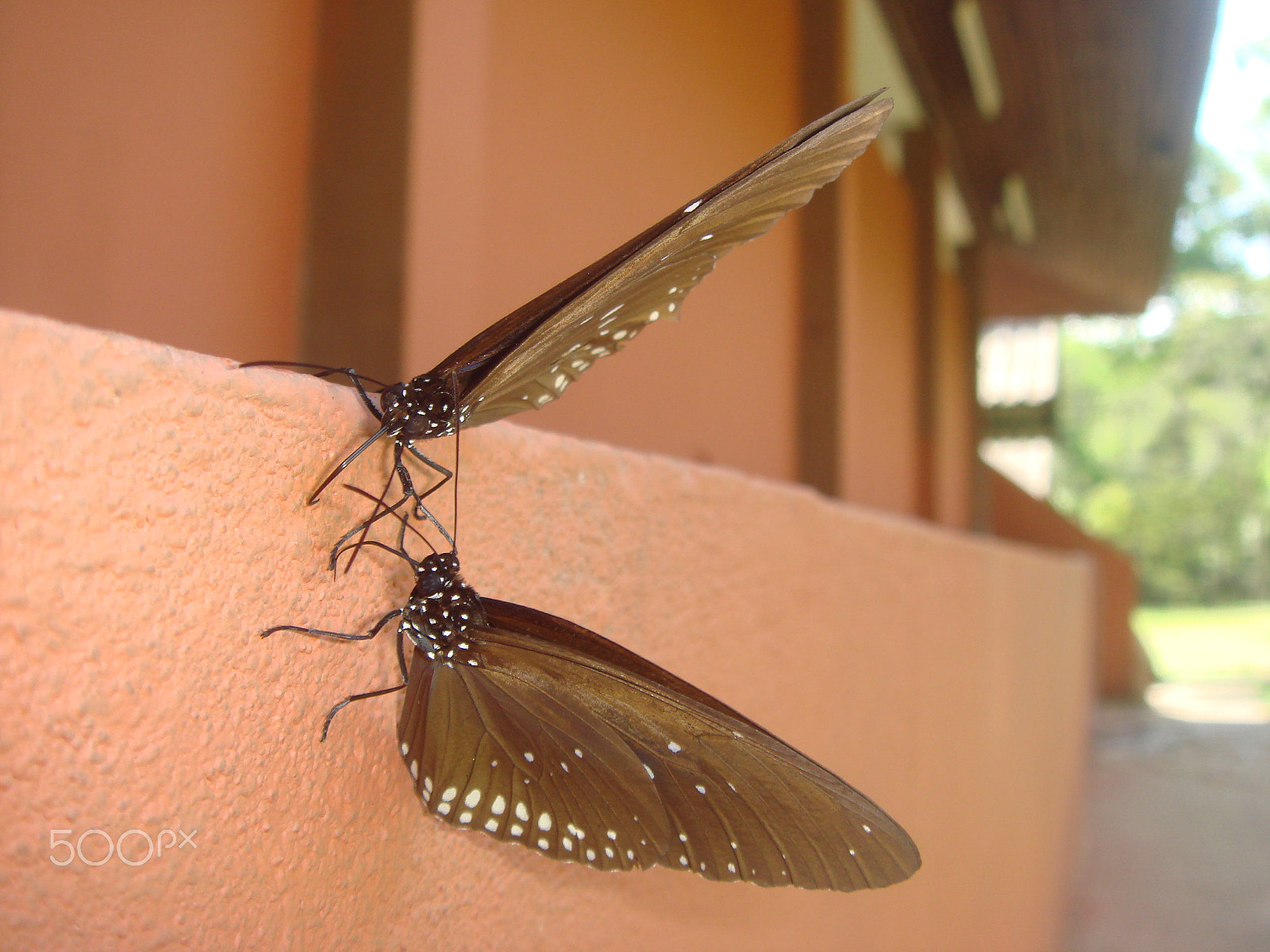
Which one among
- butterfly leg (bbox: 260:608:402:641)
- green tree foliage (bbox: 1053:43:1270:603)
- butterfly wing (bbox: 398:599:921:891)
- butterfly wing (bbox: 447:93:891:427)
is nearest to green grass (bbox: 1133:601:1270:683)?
green tree foliage (bbox: 1053:43:1270:603)

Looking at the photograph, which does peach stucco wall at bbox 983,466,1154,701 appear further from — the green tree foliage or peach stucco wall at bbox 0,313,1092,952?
peach stucco wall at bbox 0,313,1092,952

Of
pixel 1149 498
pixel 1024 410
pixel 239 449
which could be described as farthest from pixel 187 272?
pixel 1149 498

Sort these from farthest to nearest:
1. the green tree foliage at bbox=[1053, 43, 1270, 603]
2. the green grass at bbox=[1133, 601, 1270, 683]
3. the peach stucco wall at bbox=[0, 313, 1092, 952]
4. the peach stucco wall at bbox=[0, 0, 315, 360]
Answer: the green tree foliage at bbox=[1053, 43, 1270, 603] < the green grass at bbox=[1133, 601, 1270, 683] < the peach stucco wall at bbox=[0, 0, 315, 360] < the peach stucco wall at bbox=[0, 313, 1092, 952]

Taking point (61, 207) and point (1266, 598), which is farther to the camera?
point (1266, 598)

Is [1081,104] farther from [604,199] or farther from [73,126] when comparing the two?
[73,126]

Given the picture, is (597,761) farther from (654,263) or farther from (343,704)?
(654,263)

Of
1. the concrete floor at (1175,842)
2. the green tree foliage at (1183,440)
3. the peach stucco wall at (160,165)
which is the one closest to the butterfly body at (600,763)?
the peach stucco wall at (160,165)
